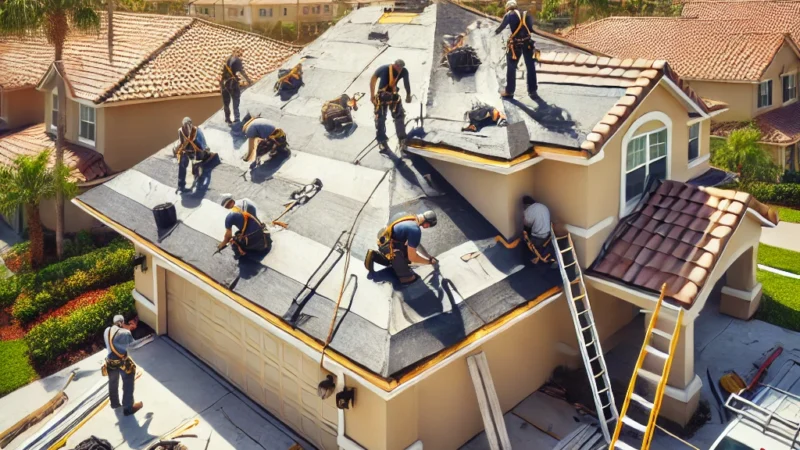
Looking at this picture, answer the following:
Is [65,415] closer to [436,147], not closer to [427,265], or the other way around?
[427,265]

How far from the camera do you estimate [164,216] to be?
49.7ft

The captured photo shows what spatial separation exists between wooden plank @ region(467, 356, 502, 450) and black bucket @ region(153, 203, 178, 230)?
26.2 ft

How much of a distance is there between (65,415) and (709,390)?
14.6 m

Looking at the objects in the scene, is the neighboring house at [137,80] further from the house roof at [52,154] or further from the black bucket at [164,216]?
the black bucket at [164,216]

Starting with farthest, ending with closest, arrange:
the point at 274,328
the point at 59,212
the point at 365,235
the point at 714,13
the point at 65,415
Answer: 1. the point at 714,13
2. the point at 59,212
3. the point at 65,415
4. the point at 365,235
5. the point at 274,328

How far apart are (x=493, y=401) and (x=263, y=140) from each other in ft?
29.3

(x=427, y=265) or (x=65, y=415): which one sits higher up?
(x=427, y=265)

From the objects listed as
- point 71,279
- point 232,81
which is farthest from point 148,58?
point 71,279

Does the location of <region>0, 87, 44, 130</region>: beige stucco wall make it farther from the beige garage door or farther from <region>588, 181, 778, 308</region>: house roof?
<region>588, 181, 778, 308</region>: house roof

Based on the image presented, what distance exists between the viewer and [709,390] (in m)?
14.3

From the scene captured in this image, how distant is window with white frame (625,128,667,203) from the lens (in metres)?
14.5

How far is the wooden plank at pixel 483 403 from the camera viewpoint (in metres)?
11.8

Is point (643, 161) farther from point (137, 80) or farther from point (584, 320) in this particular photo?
point (137, 80)

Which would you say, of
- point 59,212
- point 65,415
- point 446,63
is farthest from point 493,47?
point 59,212
